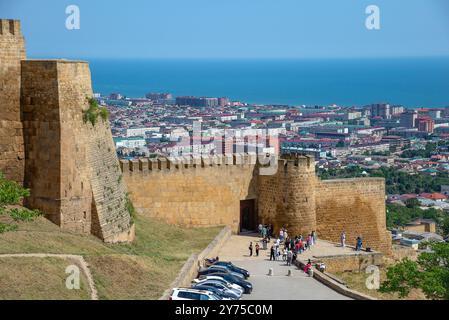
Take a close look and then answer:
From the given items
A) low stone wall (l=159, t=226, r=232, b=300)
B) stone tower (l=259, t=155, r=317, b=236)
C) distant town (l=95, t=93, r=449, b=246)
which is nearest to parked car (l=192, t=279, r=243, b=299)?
low stone wall (l=159, t=226, r=232, b=300)

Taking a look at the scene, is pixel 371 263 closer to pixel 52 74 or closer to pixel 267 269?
pixel 267 269

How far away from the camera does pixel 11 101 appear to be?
68.5ft

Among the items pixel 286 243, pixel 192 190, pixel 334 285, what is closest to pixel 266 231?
pixel 286 243

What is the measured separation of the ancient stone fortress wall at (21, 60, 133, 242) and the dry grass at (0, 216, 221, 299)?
1.79ft

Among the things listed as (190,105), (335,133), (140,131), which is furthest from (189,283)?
(190,105)

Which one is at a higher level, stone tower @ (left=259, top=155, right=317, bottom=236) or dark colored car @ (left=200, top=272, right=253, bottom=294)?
stone tower @ (left=259, top=155, right=317, bottom=236)

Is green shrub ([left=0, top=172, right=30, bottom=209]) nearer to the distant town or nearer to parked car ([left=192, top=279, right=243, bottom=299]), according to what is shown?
parked car ([left=192, top=279, right=243, bottom=299])

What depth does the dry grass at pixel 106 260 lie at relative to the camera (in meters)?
17.4

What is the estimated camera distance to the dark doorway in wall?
95.3 ft

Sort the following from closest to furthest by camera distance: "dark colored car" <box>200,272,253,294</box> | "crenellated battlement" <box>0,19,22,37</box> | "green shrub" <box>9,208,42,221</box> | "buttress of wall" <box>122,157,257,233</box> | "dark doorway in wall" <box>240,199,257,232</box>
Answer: "green shrub" <box>9,208,42,221</box> < "dark colored car" <box>200,272,253,294</box> < "crenellated battlement" <box>0,19,22,37</box> < "buttress of wall" <box>122,157,257,233</box> < "dark doorway in wall" <box>240,199,257,232</box>

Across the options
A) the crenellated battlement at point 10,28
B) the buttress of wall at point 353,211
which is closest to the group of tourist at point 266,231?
the buttress of wall at point 353,211

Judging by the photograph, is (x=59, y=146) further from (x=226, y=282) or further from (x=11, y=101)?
(x=226, y=282)

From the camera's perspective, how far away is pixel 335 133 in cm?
14250

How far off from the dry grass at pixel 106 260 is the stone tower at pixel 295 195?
16.9ft
